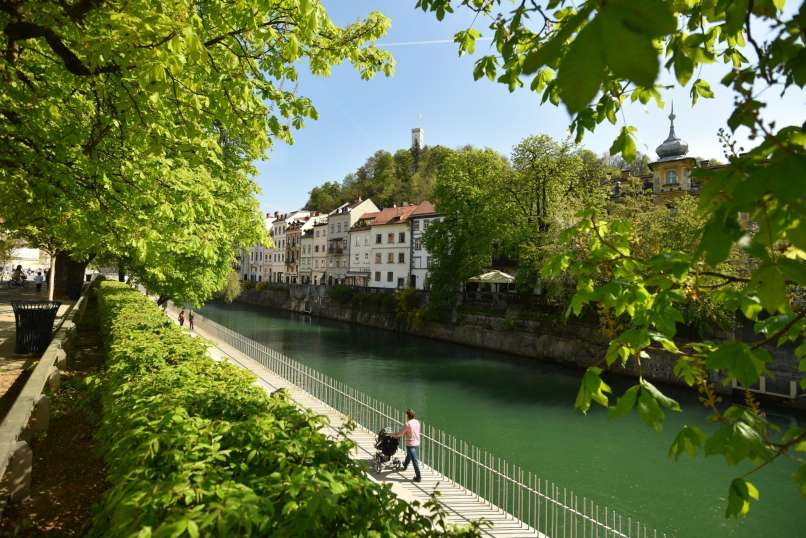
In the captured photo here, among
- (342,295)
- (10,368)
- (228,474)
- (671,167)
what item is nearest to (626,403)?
(228,474)

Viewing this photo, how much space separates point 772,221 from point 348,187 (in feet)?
350

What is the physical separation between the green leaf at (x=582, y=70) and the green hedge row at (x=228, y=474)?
2.52m

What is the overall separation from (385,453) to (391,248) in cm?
4791

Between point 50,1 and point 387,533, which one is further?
point 50,1

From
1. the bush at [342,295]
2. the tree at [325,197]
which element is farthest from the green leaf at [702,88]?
the tree at [325,197]

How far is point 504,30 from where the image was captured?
A: 158 inches

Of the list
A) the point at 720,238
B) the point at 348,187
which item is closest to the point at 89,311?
the point at 720,238

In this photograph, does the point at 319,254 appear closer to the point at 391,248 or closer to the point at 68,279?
the point at 391,248

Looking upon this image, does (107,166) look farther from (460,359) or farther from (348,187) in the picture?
(348,187)

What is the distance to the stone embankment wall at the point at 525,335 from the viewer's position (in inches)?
1078

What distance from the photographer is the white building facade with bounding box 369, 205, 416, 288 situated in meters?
56.0

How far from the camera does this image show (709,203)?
204cm

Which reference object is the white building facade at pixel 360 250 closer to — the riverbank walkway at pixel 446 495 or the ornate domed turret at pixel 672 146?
the ornate domed turret at pixel 672 146

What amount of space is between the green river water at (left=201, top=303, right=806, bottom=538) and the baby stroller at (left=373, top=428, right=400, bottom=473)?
209 inches
